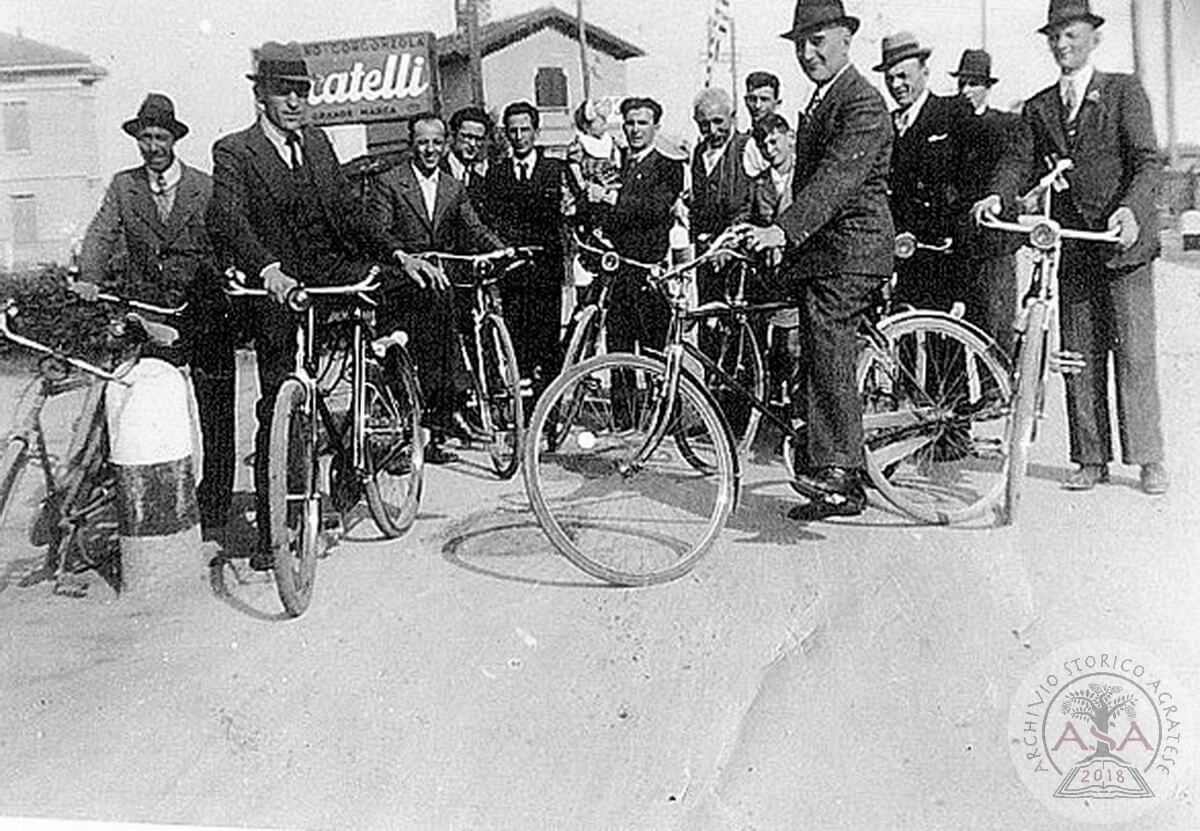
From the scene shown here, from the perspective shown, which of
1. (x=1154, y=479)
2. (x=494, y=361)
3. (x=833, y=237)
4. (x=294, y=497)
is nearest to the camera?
(x=1154, y=479)

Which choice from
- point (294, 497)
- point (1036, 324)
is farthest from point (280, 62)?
point (1036, 324)

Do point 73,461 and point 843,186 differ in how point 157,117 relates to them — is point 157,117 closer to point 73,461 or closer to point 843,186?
point 73,461

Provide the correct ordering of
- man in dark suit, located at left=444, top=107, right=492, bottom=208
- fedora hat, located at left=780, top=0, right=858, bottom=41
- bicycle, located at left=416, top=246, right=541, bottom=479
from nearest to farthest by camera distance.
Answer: fedora hat, located at left=780, top=0, right=858, bottom=41
man in dark suit, located at left=444, top=107, right=492, bottom=208
bicycle, located at left=416, top=246, right=541, bottom=479

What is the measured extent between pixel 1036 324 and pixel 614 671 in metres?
0.85

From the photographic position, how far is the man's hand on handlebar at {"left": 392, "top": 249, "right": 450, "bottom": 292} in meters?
2.35

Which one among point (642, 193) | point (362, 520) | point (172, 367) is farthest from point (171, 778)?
point (642, 193)

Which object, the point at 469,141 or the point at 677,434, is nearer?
the point at 469,141

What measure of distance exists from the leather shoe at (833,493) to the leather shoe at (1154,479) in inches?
17.2

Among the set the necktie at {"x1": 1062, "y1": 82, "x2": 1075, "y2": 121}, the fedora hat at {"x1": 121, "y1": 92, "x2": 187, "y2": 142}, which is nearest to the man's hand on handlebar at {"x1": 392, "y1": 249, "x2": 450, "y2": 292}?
the fedora hat at {"x1": 121, "y1": 92, "x2": 187, "y2": 142}

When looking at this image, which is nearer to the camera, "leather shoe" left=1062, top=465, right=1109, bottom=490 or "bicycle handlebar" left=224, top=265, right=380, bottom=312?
"leather shoe" left=1062, top=465, right=1109, bottom=490

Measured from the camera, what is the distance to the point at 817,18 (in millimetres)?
1979

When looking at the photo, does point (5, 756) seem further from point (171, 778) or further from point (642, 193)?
point (642, 193)

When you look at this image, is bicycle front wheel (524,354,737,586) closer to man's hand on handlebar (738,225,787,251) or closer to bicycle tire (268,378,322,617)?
man's hand on handlebar (738,225,787,251)

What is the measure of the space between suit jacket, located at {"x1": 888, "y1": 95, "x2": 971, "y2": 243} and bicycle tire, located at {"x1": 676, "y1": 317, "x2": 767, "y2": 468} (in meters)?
0.34
